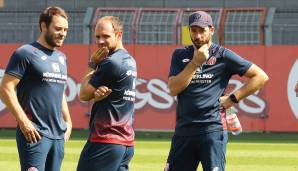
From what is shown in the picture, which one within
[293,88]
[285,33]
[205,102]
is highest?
[205,102]

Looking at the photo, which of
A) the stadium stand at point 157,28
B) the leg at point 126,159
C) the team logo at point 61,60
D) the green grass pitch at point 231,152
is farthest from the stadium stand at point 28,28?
the leg at point 126,159

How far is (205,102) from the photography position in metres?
8.02

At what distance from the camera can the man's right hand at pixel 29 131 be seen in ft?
24.8

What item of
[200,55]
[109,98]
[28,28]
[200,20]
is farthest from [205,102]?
[28,28]

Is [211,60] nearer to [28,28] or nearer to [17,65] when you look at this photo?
[17,65]

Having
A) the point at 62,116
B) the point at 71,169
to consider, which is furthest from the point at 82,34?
the point at 62,116

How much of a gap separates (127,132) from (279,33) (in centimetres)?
1628

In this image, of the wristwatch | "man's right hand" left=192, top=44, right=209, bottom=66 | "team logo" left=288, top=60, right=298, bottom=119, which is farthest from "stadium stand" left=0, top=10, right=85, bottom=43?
"man's right hand" left=192, top=44, right=209, bottom=66

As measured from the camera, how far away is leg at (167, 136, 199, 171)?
26.5 feet

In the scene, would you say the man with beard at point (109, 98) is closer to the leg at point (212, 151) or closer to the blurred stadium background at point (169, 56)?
the leg at point (212, 151)

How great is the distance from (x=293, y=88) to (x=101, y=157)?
49.4 ft

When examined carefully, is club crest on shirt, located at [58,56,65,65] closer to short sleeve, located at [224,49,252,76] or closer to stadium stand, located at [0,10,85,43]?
short sleeve, located at [224,49,252,76]

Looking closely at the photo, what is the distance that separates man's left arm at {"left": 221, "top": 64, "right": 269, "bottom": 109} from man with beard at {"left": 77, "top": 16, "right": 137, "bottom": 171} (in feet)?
3.91

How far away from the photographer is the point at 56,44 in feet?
25.9
